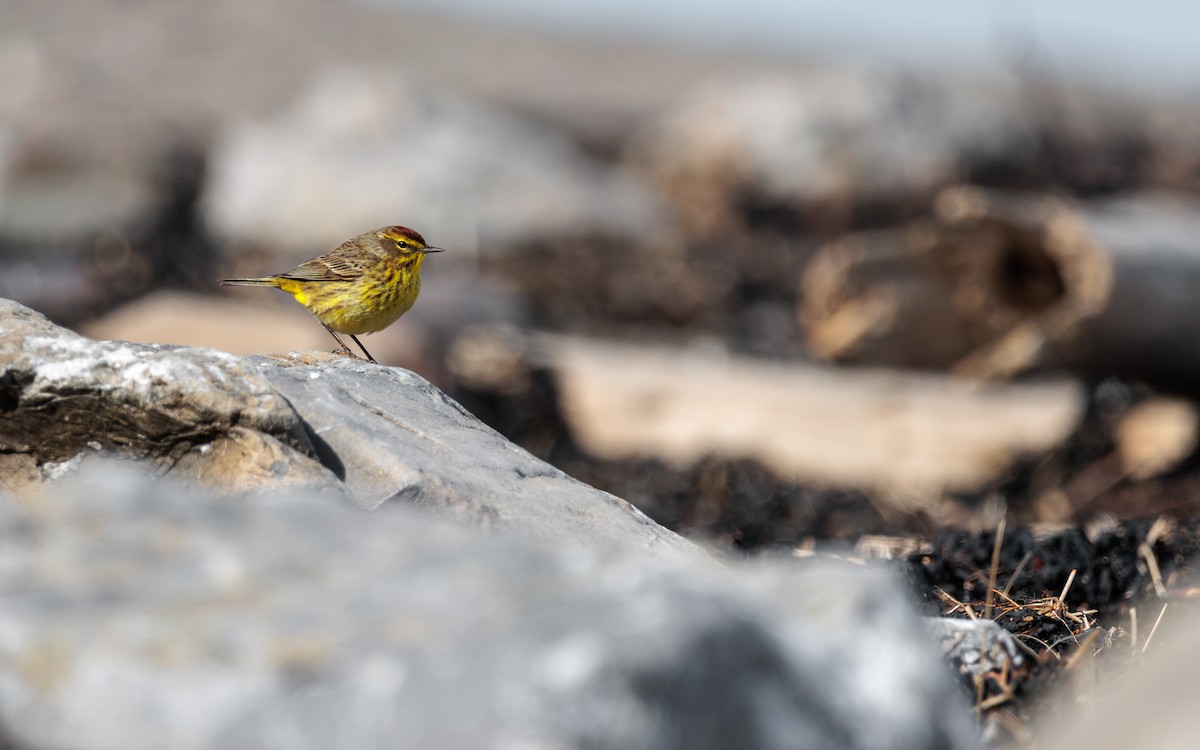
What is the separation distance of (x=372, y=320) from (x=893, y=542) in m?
2.64

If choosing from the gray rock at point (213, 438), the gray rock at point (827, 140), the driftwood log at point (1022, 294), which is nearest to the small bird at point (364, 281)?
the gray rock at point (213, 438)

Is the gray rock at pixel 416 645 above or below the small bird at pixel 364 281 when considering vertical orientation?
above

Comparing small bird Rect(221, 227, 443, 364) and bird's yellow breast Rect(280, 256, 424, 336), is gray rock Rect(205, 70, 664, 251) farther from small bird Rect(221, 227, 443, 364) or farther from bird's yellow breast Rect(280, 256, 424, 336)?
bird's yellow breast Rect(280, 256, 424, 336)

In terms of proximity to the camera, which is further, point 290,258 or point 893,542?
point 290,258

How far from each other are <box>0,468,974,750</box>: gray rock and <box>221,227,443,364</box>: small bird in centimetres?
386

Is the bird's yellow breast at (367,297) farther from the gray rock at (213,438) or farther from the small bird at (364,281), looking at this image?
the gray rock at (213,438)

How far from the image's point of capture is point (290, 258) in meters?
16.5

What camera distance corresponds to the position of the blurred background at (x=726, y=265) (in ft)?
31.4

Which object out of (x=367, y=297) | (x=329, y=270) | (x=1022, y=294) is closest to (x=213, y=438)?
(x=367, y=297)

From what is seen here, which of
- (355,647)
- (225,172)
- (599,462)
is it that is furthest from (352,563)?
(225,172)

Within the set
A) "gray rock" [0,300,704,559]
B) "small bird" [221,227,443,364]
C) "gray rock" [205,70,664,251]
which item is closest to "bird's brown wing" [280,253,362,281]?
"small bird" [221,227,443,364]

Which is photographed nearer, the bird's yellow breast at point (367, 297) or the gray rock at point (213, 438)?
the gray rock at point (213, 438)

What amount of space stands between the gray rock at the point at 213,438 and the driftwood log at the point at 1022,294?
682cm

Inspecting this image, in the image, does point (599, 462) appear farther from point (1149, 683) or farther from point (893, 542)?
point (1149, 683)
